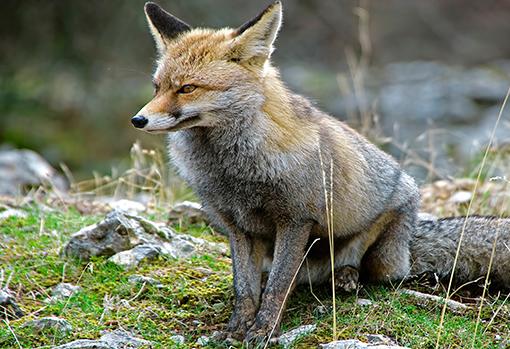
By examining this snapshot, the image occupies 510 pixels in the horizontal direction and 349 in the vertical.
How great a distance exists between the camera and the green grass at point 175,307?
505 cm

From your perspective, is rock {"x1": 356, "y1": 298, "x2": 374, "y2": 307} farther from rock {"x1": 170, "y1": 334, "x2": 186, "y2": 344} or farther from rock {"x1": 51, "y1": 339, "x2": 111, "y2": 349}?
rock {"x1": 51, "y1": 339, "x2": 111, "y2": 349}

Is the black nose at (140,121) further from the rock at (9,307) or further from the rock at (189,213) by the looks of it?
the rock at (189,213)

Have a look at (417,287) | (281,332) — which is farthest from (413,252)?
(281,332)

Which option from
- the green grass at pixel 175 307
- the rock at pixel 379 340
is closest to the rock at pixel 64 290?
the green grass at pixel 175 307

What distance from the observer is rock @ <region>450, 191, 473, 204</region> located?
820 cm

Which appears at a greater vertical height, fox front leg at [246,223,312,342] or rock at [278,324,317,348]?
fox front leg at [246,223,312,342]

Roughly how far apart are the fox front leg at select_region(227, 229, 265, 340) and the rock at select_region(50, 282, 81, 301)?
1.20 m

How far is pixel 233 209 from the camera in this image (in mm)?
5406

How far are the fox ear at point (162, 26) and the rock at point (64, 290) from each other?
1.85m

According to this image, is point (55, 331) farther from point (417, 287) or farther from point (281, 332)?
point (417, 287)

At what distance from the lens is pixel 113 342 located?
191 inches

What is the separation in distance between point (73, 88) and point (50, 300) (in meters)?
13.5

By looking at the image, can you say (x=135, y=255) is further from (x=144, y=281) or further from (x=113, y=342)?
(x=113, y=342)

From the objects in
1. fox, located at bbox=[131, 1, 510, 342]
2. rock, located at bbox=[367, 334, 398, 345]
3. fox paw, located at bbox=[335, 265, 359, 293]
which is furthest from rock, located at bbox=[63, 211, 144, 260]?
rock, located at bbox=[367, 334, 398, 345]
